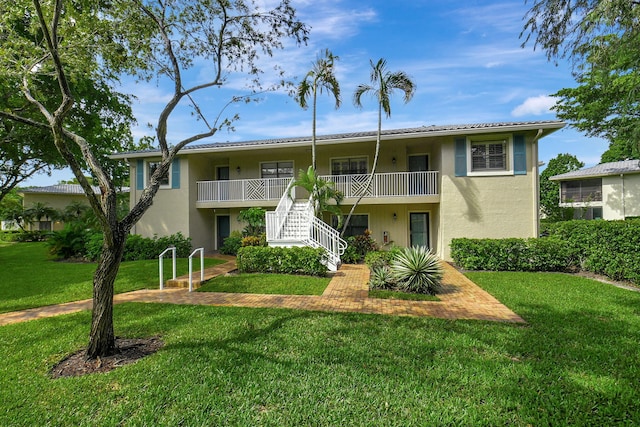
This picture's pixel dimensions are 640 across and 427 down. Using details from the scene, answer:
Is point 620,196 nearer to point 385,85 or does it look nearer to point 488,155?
point 488,155

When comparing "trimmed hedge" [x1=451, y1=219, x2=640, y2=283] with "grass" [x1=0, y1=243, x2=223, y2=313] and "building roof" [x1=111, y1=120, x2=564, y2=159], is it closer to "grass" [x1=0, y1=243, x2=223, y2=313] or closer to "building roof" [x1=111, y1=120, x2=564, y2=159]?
"building roof" [x1=111, y1=120, x2=564, y2=159]

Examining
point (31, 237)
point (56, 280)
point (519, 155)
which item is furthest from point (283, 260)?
point (31, 237)

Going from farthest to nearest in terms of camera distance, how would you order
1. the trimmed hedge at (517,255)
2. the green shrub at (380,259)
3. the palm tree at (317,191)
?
the palm tree at (317,191) < the trimmed hedge at (517,255) < the green shrub at (380,259)

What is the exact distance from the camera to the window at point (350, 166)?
14656 mm

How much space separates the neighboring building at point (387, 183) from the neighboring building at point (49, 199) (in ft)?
57.3

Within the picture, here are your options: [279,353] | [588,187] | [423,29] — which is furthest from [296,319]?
[588,187]

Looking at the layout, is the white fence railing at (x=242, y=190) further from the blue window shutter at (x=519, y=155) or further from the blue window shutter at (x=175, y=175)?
the blue window shutter at (x=519, y=155)

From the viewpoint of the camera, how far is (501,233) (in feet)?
38.2

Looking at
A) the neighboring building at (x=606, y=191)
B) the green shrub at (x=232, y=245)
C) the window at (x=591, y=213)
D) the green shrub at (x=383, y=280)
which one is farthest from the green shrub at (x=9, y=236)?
the window at (x=591, y=213)

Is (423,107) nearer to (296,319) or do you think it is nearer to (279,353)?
(296,319)

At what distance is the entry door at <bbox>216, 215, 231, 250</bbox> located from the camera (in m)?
16.3

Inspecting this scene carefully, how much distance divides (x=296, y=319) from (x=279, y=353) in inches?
53.7

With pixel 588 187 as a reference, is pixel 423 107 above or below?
above

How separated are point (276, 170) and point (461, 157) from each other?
8.63 metres
